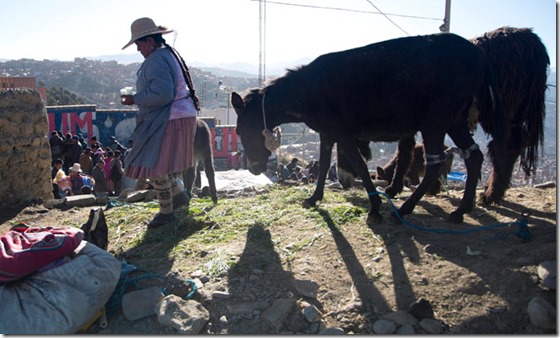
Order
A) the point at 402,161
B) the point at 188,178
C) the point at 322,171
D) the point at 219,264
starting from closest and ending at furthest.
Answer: the point at 219,264
the point at 322,171
the point at 402,161
the point at 188,178

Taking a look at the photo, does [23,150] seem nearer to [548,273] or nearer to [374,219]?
[374,219]

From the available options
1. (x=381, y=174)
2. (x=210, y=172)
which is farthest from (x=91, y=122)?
(x=381, y=174)

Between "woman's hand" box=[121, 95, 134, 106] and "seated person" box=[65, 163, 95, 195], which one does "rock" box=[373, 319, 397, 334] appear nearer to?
"woman's hand" box=[121, 95, 134, 106]

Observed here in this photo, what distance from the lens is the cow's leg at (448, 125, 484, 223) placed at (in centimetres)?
410

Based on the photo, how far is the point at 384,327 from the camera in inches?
103

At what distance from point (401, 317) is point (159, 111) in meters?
2.95

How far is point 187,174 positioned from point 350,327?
4.79m

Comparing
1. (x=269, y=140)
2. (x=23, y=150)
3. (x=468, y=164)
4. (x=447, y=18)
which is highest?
(x=447, y=18)

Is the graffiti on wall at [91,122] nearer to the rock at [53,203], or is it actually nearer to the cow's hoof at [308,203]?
the rock at [53,203]

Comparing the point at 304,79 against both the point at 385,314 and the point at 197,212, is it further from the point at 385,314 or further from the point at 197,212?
the point at 385,314

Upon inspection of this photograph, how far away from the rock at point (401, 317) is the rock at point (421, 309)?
0.03m

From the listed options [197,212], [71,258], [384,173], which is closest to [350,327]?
[71,258]

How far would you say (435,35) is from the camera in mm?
4184

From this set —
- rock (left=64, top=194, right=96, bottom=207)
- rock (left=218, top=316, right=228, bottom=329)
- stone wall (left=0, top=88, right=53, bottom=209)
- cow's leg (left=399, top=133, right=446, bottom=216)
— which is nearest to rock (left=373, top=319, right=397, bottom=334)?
rock (left=218, top=316, right=228, bottom=329)
